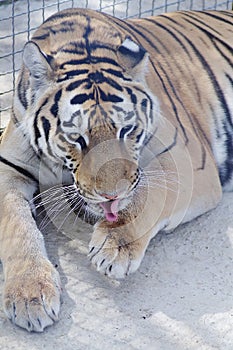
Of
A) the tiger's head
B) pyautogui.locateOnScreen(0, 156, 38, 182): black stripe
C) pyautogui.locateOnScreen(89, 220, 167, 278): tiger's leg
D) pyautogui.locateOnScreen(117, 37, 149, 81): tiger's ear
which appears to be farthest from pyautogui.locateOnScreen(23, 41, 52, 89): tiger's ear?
pyautogui.locateOnScreen(89, 220, 167, 278): tiger's leg

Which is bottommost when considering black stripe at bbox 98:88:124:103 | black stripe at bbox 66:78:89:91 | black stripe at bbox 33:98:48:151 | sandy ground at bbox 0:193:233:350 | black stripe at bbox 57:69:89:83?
sandy ground at bbox 0:193:233:350

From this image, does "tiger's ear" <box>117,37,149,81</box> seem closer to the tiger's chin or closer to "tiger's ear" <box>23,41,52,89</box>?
"tiger's ear" <box>23,41,52,89</box>

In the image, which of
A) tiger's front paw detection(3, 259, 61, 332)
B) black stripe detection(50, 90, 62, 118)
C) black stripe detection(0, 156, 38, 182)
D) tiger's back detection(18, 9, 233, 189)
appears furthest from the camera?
black stripe detection(0, 156, 38, 182)

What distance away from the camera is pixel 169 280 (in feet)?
9.85

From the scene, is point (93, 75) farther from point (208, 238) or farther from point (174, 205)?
point (208, 238)

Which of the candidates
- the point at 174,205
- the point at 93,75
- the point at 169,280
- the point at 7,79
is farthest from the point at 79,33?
the point at 7,79

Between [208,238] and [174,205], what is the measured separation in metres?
0.20

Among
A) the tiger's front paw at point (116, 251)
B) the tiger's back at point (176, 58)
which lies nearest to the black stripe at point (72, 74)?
the tiger's back at point (176, 58)

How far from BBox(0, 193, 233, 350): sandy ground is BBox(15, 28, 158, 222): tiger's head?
0.24m

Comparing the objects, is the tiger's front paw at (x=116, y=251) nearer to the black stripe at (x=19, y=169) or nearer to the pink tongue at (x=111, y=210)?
the pink tongue at (x=111, y=210)

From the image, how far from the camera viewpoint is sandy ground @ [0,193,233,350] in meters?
2.71

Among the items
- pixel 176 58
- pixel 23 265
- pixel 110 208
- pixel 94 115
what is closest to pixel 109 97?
pixel 94 115

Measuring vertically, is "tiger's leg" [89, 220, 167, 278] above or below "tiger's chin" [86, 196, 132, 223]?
below

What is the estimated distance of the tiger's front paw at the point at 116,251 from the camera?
287cm
